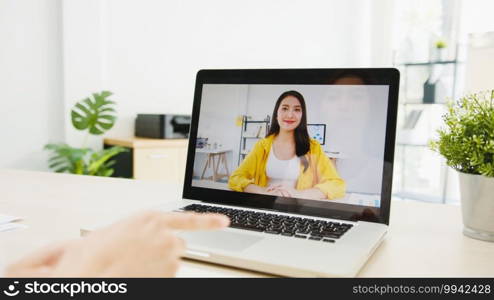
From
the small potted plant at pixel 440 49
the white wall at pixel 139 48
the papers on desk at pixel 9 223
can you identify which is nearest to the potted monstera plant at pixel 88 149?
the white wall at pixel 139 48

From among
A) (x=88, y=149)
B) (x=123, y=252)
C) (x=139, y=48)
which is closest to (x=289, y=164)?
(x=123, y=252)

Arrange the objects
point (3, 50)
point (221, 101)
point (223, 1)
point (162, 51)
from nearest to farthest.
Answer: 1. point (221, 101)
2. point (3, 50)
3. point (162, 51)
4. point (223, 1)

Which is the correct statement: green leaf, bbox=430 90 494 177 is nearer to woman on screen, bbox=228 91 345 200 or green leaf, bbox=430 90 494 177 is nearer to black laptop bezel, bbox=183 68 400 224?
black laptop bezel, bbox=183 68 400 224

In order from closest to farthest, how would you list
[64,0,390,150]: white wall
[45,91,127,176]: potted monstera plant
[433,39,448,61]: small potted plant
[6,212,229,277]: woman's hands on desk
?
[6,212,229,277]: woman's hands on desk → [45,91,127,176]: potted monstera plant → [64,0,390,150]: white wall → [433,39,448,61]: small potted plant

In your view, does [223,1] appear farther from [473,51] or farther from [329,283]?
[329,283]

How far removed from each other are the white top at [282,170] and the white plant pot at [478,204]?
29 cm

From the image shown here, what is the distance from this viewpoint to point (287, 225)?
710mm

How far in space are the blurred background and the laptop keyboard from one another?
54.7 inches

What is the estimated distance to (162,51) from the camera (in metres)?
3.31

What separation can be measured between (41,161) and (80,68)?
0.67 m

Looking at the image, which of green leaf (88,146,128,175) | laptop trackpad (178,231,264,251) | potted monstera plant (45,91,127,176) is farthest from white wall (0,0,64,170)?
laptop trackpad (178,231,264,251)

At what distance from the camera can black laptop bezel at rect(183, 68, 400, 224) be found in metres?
0.76

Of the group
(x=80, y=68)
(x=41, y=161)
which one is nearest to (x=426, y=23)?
(x=80, y=68)

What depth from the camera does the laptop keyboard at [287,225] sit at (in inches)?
26.0
